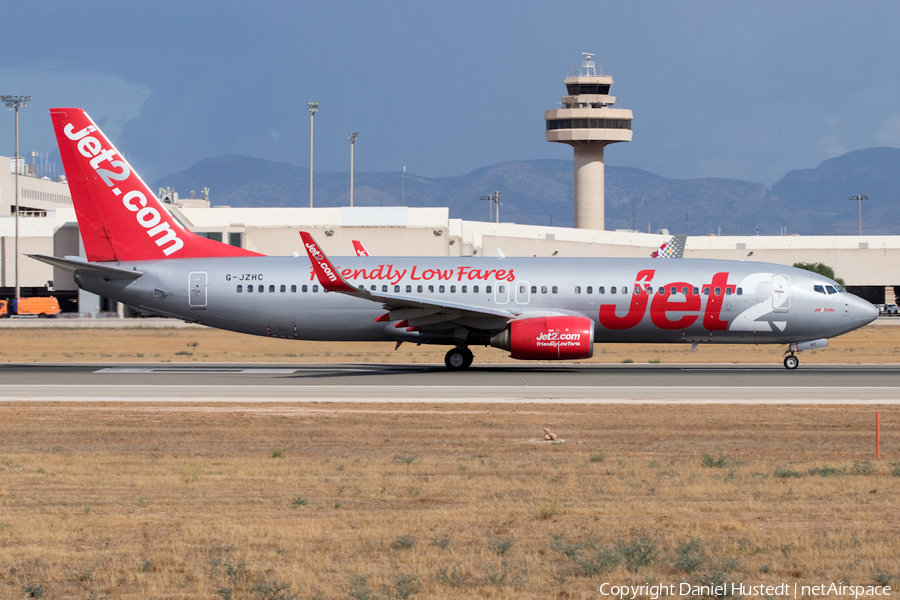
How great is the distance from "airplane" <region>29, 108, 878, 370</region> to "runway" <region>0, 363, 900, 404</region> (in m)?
1.48

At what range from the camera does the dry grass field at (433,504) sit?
9391mm

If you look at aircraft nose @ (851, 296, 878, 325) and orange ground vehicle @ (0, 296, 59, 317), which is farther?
orange ground vehicle @ (0, 296, 59, 317)

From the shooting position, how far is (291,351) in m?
40.2

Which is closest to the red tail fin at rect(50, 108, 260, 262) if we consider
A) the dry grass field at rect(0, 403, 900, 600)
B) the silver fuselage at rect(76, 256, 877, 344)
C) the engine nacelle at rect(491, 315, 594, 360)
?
the silver fuselage at rect(76, 256, 877, 344)

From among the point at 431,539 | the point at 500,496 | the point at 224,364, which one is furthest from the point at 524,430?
the point at 224,364

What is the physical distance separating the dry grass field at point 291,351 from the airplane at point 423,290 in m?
5.17

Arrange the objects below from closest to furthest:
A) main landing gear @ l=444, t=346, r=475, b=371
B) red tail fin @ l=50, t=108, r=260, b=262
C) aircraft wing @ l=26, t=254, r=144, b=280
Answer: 1. aircraft wing @ l=26, t=254, r=144, b=280
2. main landing gear @ l=444, t=346, r=475, b=371
3. red tail fin @ l=50, t=108, r=260, b=262

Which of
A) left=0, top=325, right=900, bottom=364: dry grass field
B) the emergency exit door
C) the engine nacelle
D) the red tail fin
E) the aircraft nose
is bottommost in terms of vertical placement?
left=0, top=325, right=900, bottom=364: dry grass field

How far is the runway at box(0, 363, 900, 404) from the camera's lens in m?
25.2

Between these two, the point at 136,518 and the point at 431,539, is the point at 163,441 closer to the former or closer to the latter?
the point at 136,518

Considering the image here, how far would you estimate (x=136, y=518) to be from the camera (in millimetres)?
11734

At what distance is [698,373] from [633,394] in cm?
732

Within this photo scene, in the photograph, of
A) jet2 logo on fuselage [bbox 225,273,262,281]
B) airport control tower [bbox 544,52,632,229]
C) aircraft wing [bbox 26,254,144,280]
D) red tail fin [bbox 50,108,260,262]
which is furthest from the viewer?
airport control tower [bbox 544,52,632,229]

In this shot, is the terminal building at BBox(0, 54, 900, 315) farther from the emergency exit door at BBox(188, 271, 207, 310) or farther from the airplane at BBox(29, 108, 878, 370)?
the emergency exit door at BBox(188, 271, 207, 310)
